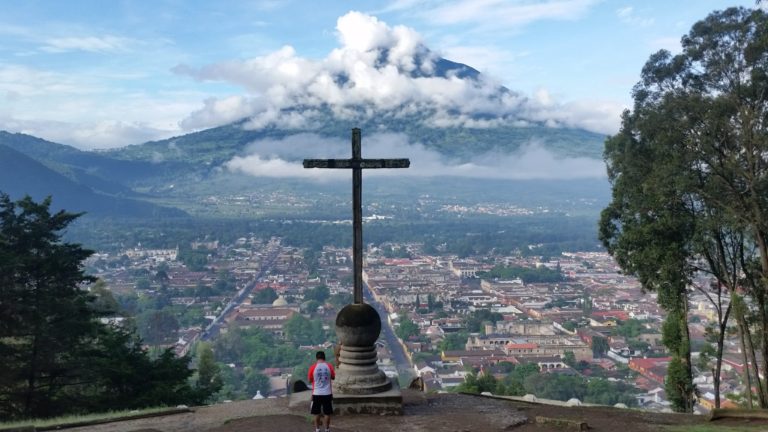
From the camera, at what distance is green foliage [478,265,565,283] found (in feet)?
215

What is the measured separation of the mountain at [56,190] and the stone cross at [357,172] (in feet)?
429

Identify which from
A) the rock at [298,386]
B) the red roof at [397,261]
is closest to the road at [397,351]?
the rock at [298,386]

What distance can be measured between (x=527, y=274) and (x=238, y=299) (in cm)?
3113

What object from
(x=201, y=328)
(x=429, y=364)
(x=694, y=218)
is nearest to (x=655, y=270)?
(x=694, y=218)

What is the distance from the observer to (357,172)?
29.2 feet

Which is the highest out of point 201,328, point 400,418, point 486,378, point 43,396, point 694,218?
point 694,218

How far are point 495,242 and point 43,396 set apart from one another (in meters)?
90.1

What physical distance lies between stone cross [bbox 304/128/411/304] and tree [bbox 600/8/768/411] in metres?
6.88

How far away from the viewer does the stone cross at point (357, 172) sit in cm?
871

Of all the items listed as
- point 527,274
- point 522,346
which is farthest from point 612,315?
point 527,274

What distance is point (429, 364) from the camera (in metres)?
32.1

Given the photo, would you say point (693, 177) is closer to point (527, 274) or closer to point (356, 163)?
point (356, 163)

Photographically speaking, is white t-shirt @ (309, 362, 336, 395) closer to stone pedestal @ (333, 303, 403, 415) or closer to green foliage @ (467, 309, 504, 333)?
stone pedestal @ (333, 303, 403, 415)

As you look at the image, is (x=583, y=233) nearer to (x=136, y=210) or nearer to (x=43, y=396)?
(x=136, y=210)
